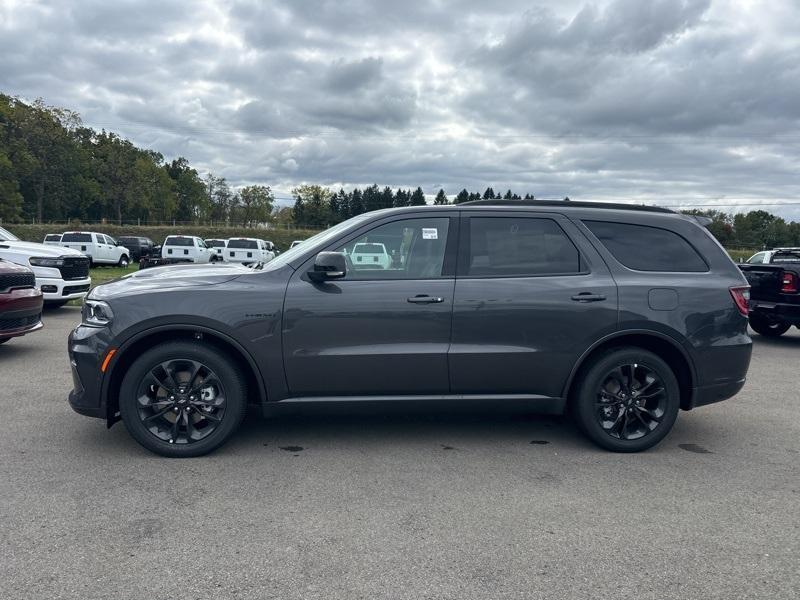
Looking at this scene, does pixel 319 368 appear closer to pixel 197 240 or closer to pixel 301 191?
pixel 197 240

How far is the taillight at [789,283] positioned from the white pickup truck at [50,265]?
1205 cm

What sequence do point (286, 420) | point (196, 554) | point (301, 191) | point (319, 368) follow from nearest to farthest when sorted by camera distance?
point (196, 554)
point (319, 368)
point (286, 420)
point (301, 191)

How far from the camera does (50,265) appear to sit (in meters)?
10.8

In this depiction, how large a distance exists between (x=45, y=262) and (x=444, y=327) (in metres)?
9.22

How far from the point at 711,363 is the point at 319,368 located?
286 centimetres

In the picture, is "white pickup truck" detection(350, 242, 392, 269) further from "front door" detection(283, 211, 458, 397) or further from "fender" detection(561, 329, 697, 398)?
"fender" detection(561, 329, 697, 398)

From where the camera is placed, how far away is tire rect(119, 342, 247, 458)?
13.6 ft

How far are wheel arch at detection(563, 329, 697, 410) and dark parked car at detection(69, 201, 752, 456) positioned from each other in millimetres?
12

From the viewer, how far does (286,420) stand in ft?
17.0

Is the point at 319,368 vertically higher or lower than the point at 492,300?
lower

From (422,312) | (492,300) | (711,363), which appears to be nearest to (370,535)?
(422,312)

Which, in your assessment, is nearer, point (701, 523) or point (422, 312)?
point (701, 523)

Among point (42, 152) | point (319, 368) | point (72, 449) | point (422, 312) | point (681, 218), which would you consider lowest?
point (72, 449)

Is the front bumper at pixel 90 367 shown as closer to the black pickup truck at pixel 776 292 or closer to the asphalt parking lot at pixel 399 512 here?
the asphalt parking lot at pixel 399 512
